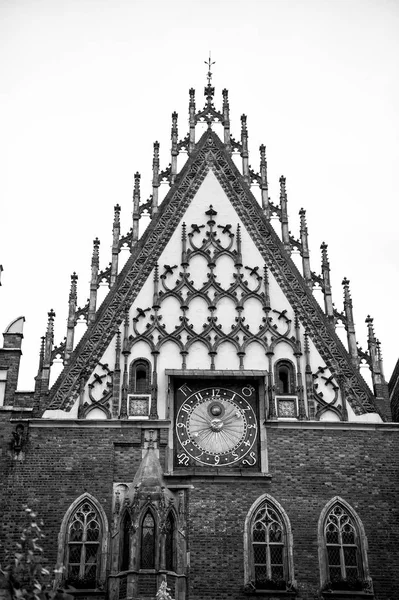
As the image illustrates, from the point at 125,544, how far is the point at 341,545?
4158 millimetres

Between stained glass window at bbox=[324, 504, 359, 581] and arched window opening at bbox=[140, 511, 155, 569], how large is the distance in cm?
340

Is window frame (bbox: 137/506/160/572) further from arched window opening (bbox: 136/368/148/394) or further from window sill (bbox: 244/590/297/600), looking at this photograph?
arched window opening (bbox: 136/368/148/394)

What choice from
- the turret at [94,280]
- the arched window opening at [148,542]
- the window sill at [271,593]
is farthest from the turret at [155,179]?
the window sill at [271,593]

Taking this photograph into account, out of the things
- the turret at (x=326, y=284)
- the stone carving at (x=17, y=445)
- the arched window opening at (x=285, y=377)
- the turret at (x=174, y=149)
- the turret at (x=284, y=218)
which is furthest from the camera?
the turret at (x=174, y=149)

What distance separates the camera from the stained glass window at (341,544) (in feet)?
60.9

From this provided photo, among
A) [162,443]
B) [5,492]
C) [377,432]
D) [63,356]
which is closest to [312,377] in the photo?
[377,432]

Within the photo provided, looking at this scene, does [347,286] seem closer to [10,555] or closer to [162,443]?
[162,443]

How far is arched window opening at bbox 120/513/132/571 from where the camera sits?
17.9m

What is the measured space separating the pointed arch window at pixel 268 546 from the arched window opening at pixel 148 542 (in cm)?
185

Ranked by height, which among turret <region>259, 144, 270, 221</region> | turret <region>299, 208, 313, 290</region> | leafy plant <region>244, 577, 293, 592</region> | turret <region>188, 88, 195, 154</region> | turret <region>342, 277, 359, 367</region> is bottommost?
leafy plant <region>244, 577, 293, 592</region>

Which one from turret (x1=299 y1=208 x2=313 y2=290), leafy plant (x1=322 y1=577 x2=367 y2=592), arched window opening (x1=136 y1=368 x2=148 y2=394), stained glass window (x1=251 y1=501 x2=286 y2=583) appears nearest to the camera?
leafy plant (x1=322 y1=577 x2=367 y2=592)

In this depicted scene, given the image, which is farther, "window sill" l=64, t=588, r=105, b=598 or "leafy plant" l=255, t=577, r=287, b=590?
"leafy plant" l=255, t=577, r=287, b=590

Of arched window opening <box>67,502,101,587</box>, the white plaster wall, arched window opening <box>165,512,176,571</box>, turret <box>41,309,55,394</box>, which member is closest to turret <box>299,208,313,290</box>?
the white plaster wall

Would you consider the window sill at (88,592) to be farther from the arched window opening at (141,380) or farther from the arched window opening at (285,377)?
the arched window opening at (285,377)
